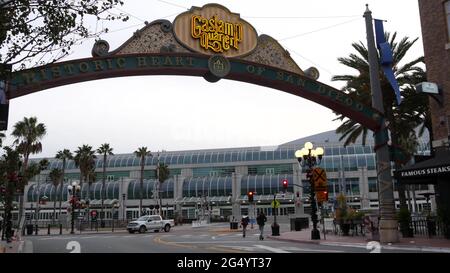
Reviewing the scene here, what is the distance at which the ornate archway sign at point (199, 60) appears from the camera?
60.5 ft

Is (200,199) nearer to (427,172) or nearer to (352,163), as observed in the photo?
(352,163)

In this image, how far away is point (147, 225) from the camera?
4734cm

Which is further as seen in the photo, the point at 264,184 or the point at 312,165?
the point at 264,184

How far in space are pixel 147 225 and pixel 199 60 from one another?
98.9 ft

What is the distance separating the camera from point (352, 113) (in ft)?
82.4

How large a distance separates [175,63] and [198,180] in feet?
256

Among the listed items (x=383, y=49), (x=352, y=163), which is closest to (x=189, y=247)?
(x=383, y=49)

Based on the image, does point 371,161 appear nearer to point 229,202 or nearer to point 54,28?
point 229,202

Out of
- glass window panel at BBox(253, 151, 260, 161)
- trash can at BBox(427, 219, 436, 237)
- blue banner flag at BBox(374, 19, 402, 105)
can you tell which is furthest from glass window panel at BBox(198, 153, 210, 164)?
trash can at BBox(427, 219, 436, 237)

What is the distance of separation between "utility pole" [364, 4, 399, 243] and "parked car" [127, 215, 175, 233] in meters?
28.1

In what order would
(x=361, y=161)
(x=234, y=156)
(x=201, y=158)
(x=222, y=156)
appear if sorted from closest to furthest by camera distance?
1. (x=361, y=161)
2. (x=234, y=156)
3. (x=222, y=156)
4. (x=201, y=158)

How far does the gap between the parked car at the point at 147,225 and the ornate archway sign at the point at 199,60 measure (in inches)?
1094

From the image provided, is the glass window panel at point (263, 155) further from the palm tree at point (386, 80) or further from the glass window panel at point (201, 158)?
the palm tree at point (386, 80)
